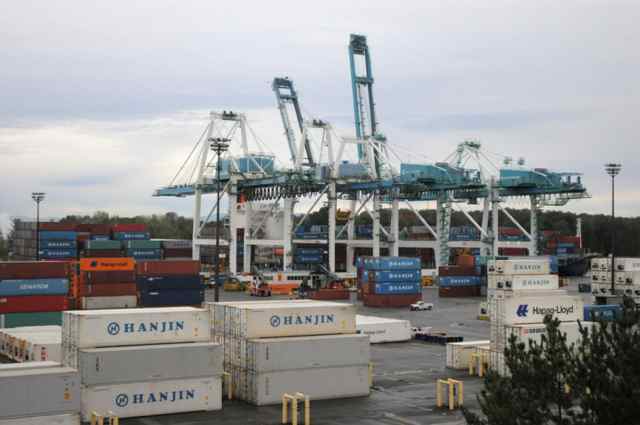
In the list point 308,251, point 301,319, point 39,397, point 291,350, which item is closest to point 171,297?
point 301,319

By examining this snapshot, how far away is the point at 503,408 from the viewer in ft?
50.5

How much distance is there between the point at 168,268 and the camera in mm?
61031

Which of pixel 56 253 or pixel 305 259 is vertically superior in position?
pixel 56 253

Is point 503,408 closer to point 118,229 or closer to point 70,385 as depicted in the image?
point 70,385

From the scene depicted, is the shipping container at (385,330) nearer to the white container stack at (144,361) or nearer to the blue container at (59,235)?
the white container stack at (144,361)

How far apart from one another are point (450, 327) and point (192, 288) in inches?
701

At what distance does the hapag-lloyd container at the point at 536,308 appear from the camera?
32375 mm

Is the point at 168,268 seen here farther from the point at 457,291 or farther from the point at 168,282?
the point at 457,291

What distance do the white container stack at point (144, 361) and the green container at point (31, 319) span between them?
70.2ft

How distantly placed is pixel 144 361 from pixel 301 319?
19.3 feet

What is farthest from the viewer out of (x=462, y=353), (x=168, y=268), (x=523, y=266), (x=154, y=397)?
(x=168, y=268)

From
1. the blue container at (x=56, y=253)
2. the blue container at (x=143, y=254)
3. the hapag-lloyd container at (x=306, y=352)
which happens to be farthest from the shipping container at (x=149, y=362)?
the blue container at (x=56, y=253)

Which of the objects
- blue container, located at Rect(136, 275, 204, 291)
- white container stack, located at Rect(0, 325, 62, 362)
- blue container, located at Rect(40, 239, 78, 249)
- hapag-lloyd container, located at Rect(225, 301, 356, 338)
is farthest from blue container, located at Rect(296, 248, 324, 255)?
hapag-lloyd container, located at Rect(225, 301, 356, 338)

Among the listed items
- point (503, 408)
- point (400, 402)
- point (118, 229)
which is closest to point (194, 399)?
point (400, 402)
